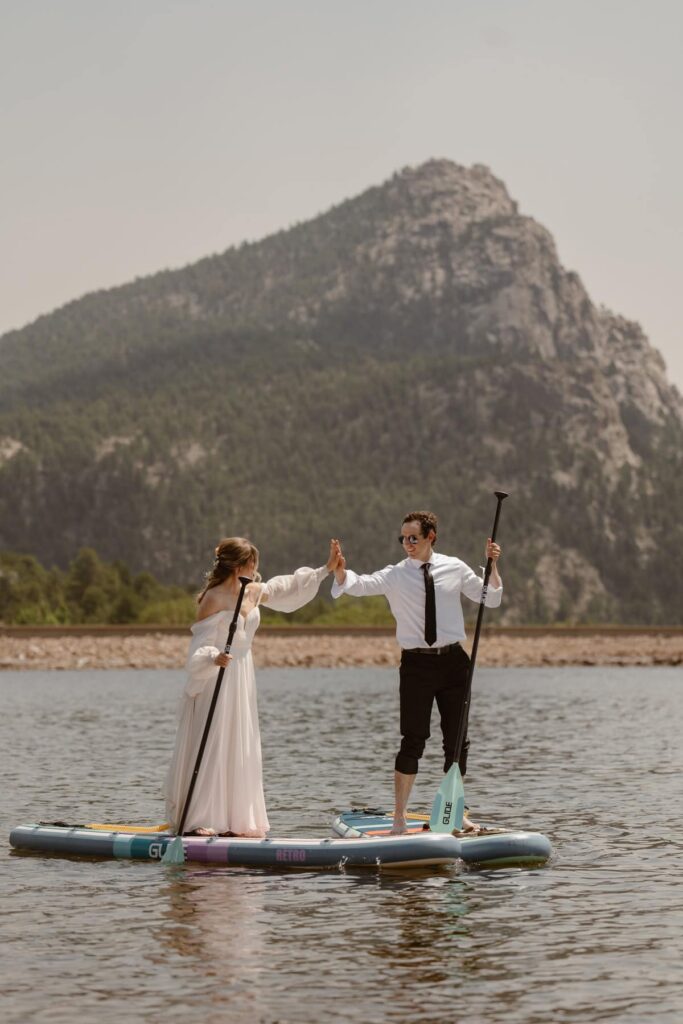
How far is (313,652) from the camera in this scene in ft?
268

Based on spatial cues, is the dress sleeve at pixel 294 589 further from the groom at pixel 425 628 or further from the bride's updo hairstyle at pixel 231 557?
the groom at pixel 425 628

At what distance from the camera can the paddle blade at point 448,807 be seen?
1302cm

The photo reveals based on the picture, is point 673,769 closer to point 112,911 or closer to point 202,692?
point 202,692

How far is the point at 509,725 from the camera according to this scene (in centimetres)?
3466

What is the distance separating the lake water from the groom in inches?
43.8

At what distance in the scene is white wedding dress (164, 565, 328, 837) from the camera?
13.2m

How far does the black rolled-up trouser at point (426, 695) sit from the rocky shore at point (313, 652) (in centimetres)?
6101

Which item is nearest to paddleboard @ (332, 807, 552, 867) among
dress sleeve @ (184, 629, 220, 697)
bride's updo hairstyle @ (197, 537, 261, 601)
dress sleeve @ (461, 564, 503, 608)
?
dress sleeve @ (184, 629, 220, 697)

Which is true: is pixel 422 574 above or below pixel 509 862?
above

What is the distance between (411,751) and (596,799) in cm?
639

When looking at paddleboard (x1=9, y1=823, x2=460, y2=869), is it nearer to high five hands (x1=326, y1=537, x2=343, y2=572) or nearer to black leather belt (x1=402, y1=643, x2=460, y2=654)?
black leather belt (x1=402, y1=643, x2=460, y2=654)

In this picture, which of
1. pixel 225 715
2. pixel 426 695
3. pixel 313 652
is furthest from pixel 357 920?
pixel 313 652

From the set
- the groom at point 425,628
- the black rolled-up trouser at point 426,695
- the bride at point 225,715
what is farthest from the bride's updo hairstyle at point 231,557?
the black rolled-up trouser at point 426,695

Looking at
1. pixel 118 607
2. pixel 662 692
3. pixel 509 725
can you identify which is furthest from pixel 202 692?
pixel 118 607
